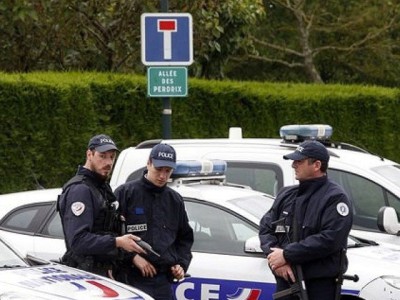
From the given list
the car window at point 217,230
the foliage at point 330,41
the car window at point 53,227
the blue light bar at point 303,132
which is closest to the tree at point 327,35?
the foliage at point 330,41

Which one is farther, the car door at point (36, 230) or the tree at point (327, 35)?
the tree at point (327, 35)

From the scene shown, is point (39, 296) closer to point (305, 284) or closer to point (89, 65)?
point (305, 284)

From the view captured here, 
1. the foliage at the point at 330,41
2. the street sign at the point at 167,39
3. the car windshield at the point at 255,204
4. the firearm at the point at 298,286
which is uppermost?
the foliage at the point at 330,41

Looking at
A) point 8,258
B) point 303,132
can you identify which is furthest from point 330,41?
point 8,258

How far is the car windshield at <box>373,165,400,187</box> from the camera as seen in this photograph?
1046 centimetres

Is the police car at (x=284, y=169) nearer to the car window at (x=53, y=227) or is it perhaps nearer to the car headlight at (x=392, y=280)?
the car window at (x=53, y=227)

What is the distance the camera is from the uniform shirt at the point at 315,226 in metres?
7.30

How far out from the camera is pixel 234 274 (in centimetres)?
842

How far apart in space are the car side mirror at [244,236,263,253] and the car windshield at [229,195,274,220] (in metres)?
0.48

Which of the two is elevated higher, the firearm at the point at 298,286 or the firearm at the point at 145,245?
the firearm at the point at 145,245

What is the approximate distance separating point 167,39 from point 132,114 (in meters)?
2.64

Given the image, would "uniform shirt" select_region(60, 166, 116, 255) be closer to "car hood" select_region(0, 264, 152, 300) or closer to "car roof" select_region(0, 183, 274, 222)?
"car hood" select_region(0, 264, 152, 300)

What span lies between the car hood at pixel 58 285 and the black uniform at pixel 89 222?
19cm

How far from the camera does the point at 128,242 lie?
7.32 m
